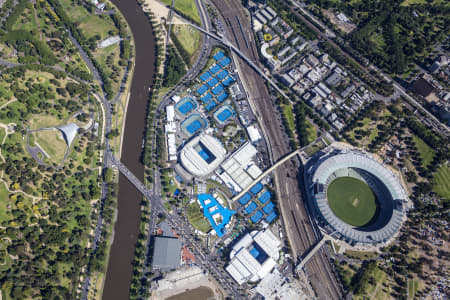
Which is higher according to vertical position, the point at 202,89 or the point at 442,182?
the point at 442,182

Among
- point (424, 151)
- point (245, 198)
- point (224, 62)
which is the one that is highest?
point (424, 151)

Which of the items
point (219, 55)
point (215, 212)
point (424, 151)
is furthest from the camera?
point (219, 55)

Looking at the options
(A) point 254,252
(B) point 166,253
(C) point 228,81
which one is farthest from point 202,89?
(A) point 254,252

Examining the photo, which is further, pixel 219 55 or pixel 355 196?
pixel 219 55

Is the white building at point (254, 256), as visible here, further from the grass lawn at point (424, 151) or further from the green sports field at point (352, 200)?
the grass lawn at point (424, 151)

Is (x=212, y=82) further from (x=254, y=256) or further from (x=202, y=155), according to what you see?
(x=254, y=256)

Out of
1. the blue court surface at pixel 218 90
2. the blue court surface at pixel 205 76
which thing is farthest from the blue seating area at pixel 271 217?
the blue court surface at pixel 205 76

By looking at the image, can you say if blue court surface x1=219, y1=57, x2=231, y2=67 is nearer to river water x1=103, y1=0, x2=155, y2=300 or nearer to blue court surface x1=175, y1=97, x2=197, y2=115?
blue court surface x1=175, y1=97, x2=197, y2=115
